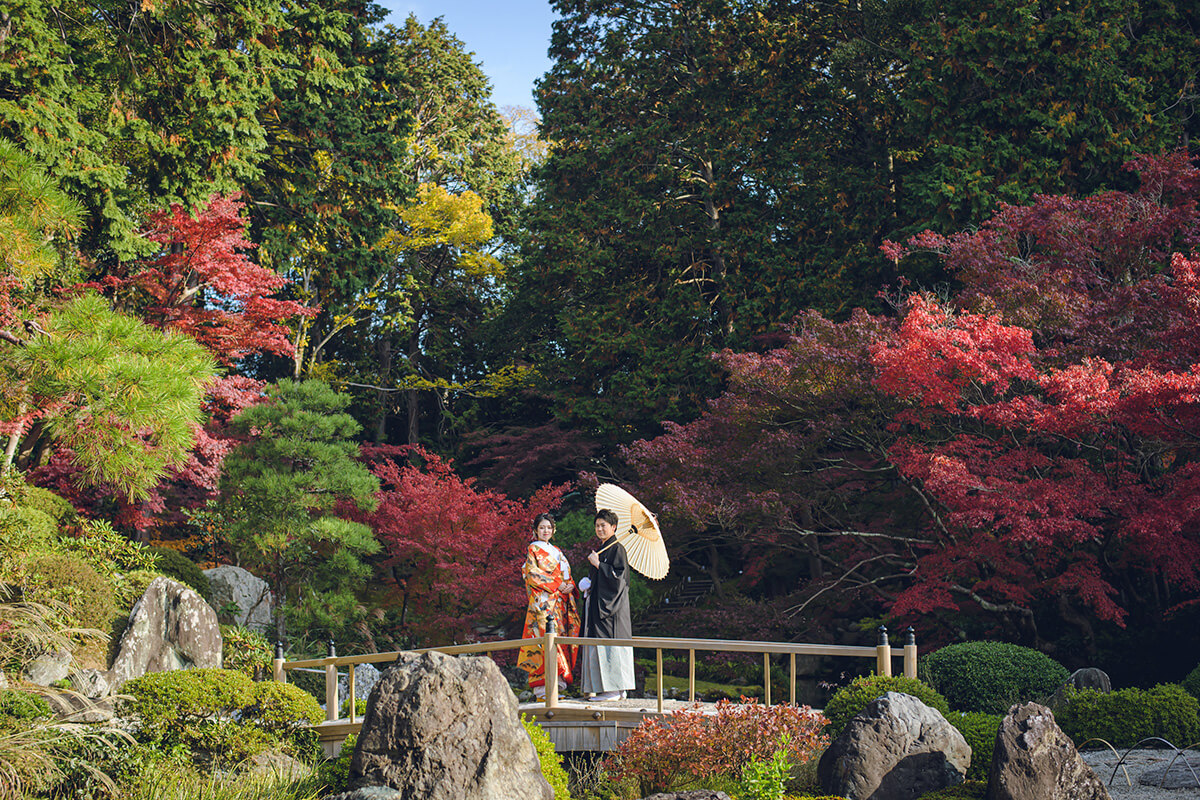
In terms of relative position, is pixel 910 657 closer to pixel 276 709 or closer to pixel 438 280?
pixel 276 709

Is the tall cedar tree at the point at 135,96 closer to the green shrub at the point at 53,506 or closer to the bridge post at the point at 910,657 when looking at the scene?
the green shrub at the point at 53,506

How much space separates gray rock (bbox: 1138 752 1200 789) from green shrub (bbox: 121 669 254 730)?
6.23 m

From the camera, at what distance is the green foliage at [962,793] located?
620 cm

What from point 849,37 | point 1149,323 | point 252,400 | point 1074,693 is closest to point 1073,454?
point 1149,323

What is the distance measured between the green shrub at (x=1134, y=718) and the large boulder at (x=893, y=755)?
2078 mm

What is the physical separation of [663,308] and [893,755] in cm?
1190

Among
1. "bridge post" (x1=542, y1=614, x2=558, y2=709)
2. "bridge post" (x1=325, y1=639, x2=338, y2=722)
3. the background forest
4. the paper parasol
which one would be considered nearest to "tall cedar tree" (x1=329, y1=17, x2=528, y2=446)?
the background forest

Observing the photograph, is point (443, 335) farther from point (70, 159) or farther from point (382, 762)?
point (382, 762)

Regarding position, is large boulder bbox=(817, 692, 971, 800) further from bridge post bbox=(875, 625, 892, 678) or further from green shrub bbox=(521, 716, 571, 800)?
green shrub bbox=(521, 716, 571, 800)

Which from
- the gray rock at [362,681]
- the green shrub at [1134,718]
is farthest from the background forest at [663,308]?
the green shrub at [1134,718]

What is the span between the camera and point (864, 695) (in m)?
7.43

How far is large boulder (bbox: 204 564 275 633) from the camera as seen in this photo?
46.7 ft

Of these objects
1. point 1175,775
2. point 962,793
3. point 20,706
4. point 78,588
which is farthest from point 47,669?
point 1175,775

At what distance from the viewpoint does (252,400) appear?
1459 centimetres
